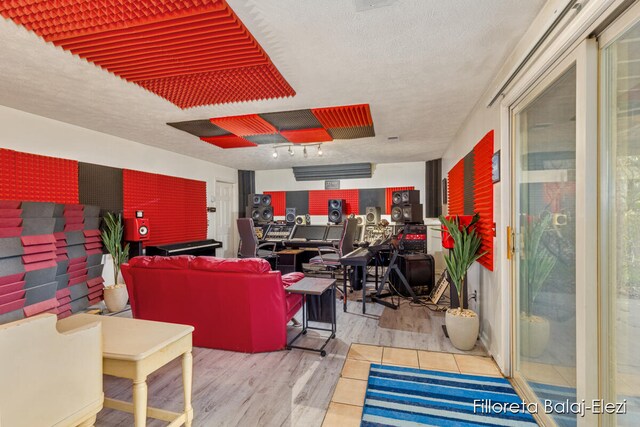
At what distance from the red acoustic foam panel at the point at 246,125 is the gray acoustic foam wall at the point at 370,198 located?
11.4ft

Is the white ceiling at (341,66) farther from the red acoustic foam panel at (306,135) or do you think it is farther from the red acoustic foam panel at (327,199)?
the red acoustic foam panel at (327,199)

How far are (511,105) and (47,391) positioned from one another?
323 cm

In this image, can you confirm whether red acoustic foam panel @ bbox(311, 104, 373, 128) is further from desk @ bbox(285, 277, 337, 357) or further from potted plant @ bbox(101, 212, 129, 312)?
potted plant @ bbox(101, 212, 129, 312)

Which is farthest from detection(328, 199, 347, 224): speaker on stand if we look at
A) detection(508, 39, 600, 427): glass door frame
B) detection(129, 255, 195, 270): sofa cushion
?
detection(508, 39, 600, 427): glass door frame

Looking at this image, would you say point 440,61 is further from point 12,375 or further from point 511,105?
point 12,375

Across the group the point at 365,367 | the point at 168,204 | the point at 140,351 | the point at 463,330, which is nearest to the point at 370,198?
the point at 168,204

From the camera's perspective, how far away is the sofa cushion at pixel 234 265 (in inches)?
100

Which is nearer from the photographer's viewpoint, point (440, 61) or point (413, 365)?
point (440, 61)

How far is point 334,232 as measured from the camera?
6.67m

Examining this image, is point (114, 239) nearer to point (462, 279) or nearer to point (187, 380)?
point (187, 380)

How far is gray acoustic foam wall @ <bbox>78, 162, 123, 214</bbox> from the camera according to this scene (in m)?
4.13

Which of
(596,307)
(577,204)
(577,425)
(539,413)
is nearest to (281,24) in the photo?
(577,204)

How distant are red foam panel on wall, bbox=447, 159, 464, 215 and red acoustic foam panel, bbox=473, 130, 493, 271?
0.86m

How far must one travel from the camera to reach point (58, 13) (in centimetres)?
177
